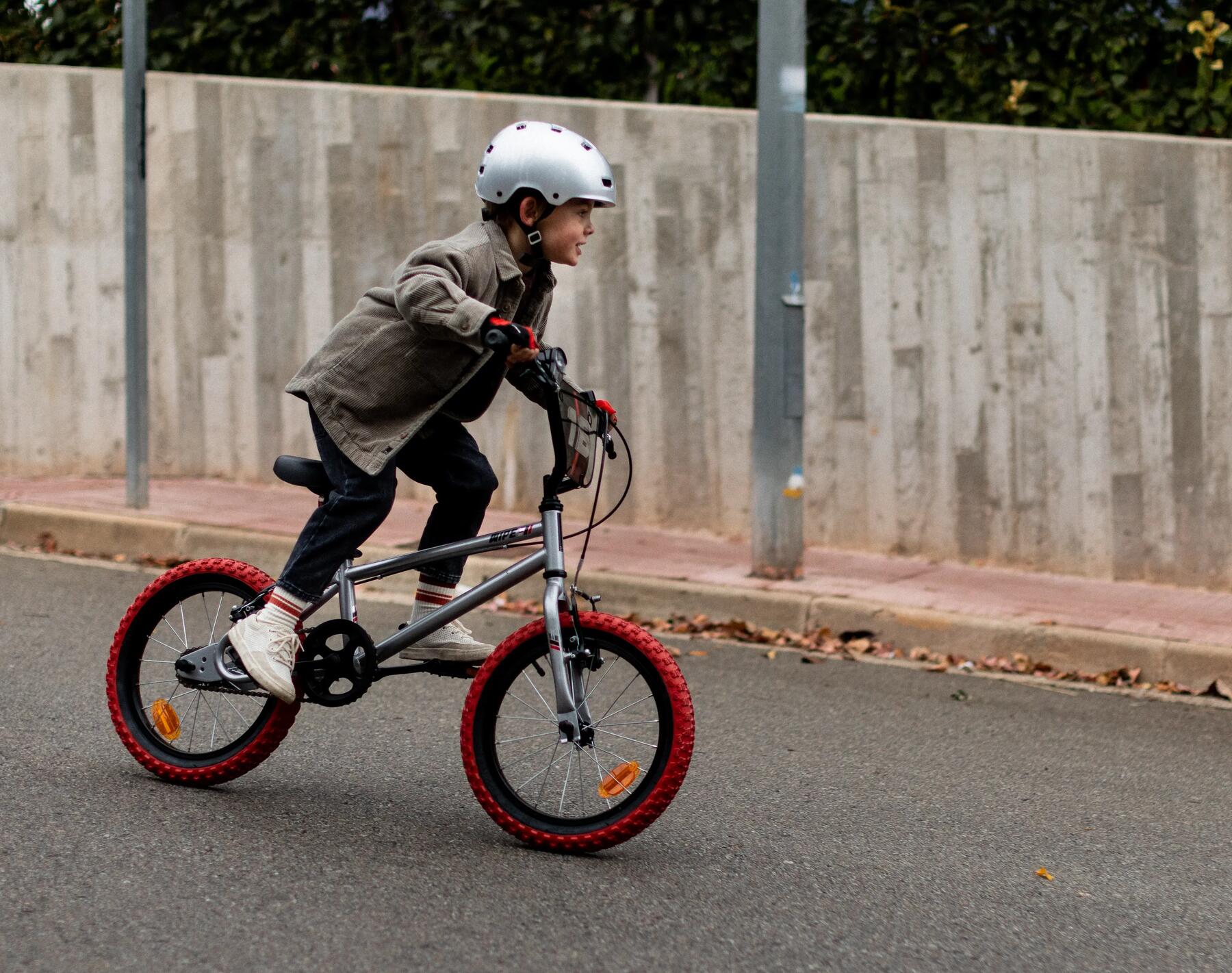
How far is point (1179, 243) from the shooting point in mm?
7684

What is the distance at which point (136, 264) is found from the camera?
8883 mm

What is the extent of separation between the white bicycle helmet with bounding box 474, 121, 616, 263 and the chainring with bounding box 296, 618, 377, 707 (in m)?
1.15

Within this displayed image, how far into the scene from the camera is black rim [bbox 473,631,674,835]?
13.5ft

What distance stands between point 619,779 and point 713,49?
6654mm

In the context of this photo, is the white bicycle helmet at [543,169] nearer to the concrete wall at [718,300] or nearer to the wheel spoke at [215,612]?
the wheel spoke at [215,612]

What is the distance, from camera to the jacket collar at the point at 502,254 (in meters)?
4.28

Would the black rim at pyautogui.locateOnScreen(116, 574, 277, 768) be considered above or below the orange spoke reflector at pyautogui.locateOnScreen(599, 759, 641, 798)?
above

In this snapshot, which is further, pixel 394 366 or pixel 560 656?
pixel 394 366

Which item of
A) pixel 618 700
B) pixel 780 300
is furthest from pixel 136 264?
pixel 618 700

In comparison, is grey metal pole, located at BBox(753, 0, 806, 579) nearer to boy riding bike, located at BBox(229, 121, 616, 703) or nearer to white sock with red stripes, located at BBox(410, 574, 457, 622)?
boy riding bike, located at BBox(229, 121, 616, 703)

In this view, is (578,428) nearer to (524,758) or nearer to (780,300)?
(524,758)

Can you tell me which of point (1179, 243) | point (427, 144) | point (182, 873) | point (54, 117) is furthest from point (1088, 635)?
point (54, 117)

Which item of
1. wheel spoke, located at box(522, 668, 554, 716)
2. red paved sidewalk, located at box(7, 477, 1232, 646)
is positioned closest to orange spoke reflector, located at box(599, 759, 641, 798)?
wheel spoke, located at box(522, 668, 554, 716)

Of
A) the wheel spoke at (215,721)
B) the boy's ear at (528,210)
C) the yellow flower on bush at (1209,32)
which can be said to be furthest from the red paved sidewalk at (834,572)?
the boy's ear at (528,210)
